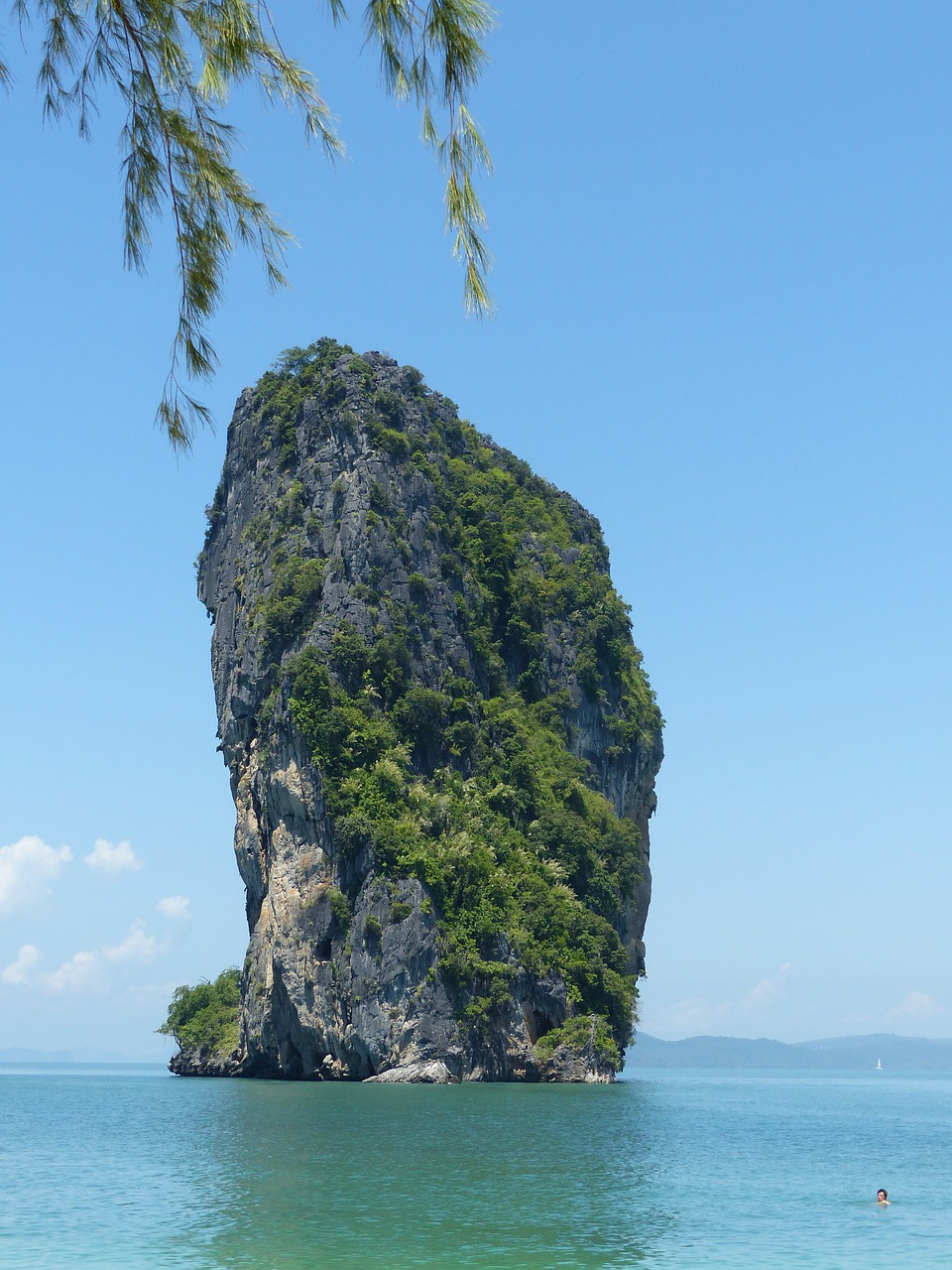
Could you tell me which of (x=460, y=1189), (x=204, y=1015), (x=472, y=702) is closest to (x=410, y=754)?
(x=472, y=702)

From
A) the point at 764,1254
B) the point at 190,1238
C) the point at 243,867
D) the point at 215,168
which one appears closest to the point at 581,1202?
the point at 764,1254

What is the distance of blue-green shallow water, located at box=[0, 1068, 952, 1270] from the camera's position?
62.3 feet

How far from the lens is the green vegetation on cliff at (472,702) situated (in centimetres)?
6166

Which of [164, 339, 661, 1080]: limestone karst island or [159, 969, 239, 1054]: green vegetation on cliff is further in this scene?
[159, 969, 239, 1054]: green vegetation on cliff

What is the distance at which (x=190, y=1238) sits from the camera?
1973cm

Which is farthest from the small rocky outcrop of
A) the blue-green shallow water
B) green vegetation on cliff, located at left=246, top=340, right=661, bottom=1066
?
the blue-green shallow water

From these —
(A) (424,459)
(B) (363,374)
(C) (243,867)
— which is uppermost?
(B) (363,374)

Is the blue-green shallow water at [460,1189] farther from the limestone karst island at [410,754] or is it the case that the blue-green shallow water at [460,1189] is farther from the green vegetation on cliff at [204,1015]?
the green vegetation on cliff at [204,1015]

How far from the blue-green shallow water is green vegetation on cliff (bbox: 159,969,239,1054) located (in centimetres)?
3251

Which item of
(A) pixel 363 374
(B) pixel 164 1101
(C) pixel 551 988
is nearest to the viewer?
(B) pixel 164 1101

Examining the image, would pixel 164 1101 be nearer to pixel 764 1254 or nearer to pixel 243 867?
pixel 243 867

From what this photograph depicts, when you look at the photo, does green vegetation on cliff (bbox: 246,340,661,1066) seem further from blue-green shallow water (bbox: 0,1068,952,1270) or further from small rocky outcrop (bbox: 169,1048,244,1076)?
small rocky outcrop (bbox: 169,1048,244,1076)

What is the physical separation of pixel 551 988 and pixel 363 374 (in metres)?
37.6

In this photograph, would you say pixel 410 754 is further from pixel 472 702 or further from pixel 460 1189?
pixel 460 1189
